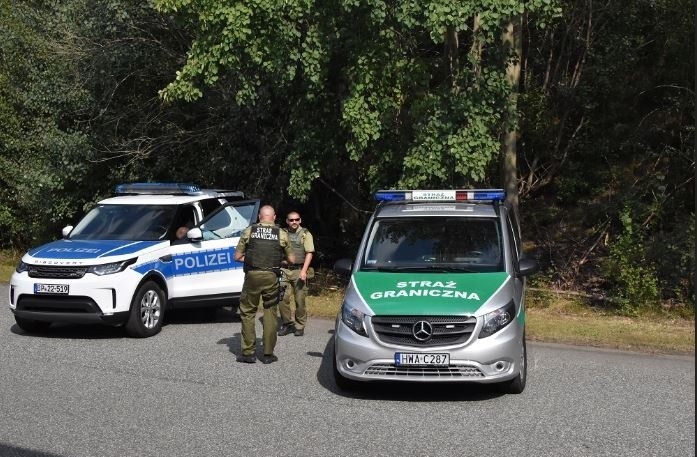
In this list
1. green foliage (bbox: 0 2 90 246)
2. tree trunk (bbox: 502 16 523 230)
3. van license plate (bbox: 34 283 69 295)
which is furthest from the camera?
green foliage (bbox: 0 2 90 246)

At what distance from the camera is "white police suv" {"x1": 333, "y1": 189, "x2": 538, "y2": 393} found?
27.5 ft

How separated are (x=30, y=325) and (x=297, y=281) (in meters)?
3.56

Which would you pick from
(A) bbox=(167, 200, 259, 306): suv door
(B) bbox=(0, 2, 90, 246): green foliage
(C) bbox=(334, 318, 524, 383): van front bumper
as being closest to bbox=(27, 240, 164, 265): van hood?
(A) bbox=(167, 200, 259, 306): suv door

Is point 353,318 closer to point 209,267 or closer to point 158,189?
point 209,267

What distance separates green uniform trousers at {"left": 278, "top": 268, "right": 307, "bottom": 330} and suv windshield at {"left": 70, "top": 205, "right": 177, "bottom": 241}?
1.87 meters

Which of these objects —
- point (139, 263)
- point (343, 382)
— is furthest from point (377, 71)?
point (343, 382)

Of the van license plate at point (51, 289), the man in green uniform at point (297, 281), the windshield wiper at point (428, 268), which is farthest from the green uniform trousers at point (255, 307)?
the van license plate at point (51, 289)

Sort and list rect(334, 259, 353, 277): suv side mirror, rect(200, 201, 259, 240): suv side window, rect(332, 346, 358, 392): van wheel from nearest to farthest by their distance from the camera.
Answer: rect(332, 346, 358, 392): van wheel → rect(334, 259, 353, 277): suv side mirror → rect(200, 201, 259, 240): suv side window

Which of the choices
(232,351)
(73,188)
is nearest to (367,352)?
(232,351)

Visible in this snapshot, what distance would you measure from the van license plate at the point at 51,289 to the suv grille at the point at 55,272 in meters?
0.13

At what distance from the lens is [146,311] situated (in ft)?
40.5

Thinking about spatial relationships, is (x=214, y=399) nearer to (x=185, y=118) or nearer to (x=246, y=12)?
(x=246, y=12)

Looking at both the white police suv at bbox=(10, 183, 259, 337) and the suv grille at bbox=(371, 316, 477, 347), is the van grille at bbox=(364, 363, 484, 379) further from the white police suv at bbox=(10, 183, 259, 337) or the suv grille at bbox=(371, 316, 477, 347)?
the white police suv at bbox=(10, 183, 259, 337)

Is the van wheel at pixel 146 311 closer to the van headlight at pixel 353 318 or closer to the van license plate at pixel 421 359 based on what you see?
the van headlight at pixel 353 318
